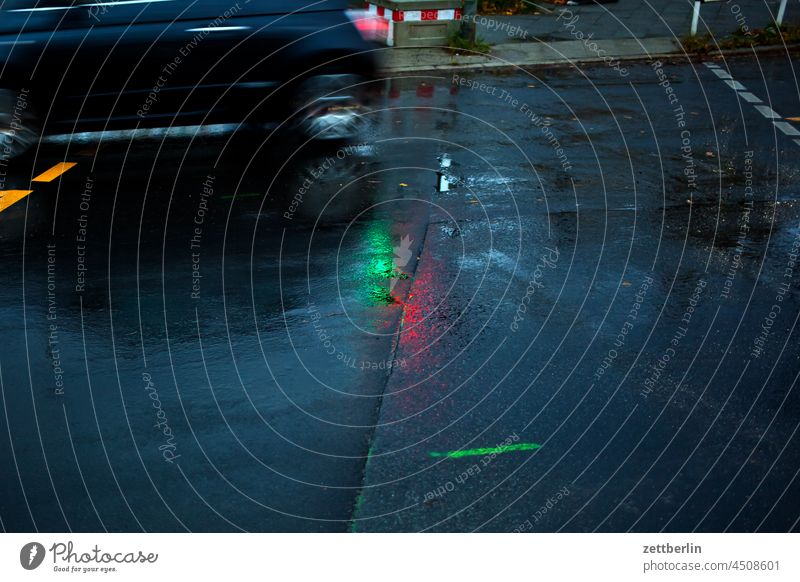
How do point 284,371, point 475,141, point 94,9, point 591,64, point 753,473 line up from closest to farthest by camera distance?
point 753,473 → point 284,371 → point 94,9 → point 475,141 → point 591,64

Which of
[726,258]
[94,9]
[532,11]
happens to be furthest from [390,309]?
[532,11]

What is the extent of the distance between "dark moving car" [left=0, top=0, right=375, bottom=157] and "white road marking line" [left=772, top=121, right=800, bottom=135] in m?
4.94

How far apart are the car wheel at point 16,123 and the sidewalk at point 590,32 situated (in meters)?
5.35

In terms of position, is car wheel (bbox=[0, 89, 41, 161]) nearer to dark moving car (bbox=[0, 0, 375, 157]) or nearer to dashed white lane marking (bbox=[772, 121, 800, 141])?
dark moving car (bbox=[0, 0, 375, 157])

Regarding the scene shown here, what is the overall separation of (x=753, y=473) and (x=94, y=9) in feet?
26.0

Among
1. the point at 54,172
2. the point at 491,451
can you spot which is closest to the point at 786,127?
the point at 491,451

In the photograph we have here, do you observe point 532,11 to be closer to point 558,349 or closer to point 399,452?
point 558,349

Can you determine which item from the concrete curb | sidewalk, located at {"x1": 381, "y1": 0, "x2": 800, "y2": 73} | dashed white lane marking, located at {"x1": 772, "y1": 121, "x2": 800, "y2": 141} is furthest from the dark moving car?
dashed white lane marking, located at {"x1": 772, "y1": 121, "x2": 800, "y2": 141}

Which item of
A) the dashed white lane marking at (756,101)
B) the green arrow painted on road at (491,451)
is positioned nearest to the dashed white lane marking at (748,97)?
the dashed white lane marking at (756,101)

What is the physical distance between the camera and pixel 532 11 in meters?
17.2

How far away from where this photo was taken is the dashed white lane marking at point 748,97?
39.8 feet

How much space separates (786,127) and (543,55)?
433cm

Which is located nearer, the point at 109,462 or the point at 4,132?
the point at 109,462

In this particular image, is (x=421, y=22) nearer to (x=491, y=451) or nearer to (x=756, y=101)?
(x=756, y=101)
